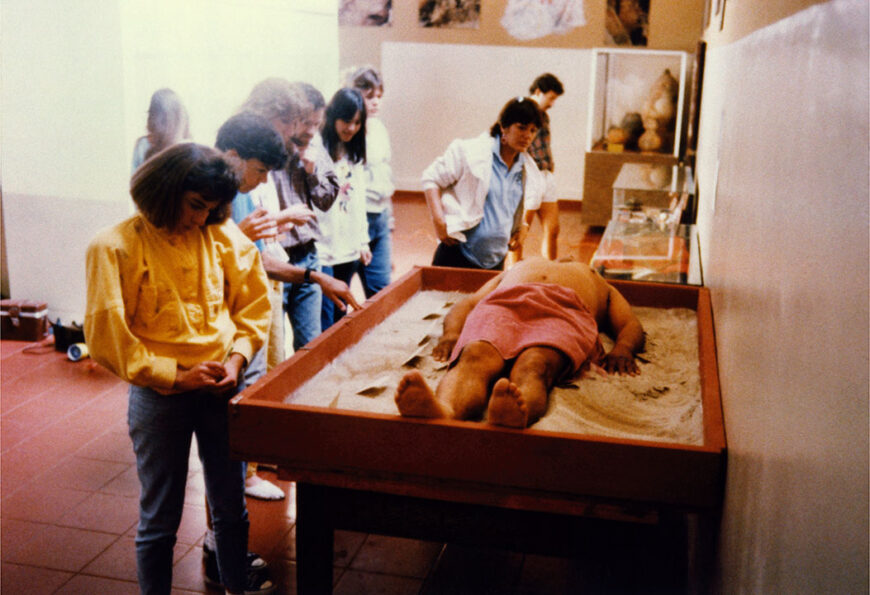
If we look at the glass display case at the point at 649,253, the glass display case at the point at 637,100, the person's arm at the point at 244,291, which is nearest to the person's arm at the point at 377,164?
the glass display case at the point at 649,253

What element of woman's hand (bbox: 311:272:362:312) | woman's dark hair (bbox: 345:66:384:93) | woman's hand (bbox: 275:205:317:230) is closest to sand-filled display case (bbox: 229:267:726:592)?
woman's hand (bbox: 311:272:362:312)

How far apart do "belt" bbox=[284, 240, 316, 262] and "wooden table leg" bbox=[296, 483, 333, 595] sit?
4.83 feet

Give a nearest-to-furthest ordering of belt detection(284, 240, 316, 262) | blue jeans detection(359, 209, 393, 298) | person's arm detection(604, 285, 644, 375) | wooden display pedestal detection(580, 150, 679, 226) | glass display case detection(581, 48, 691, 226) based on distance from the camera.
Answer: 1. person's arm detection(604, 285, 644, 375)
2. belt detection(284, 240, 316, 262)
3. blue jeans detection(359, 209, 393, 298)
4. wooden display pedestal detection(580, 150, 679, 226)
5. glass display case detection(581, 48, 691, 226)

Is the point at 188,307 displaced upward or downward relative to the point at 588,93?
downward

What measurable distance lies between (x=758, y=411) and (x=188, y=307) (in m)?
1.46

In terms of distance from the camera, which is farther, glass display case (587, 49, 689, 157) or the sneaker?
glass display case (587, 49, 689, 157)

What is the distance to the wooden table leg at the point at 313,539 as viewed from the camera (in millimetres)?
2020

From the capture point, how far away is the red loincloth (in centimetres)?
244

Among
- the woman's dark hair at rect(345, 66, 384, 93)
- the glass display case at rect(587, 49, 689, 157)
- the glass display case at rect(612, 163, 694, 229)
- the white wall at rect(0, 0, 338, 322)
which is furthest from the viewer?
the glass display case at rect(587, 49, 689, 157)

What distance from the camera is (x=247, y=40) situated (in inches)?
213

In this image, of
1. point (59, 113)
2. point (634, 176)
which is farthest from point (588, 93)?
point (59, 113)

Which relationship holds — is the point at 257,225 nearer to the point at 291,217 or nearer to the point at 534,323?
the point at 291,217

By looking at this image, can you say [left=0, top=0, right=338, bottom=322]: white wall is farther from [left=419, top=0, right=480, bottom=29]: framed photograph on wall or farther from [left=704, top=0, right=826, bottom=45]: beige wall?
[left=419, top=0, right=480, bottom=29]: framed photograph on wall

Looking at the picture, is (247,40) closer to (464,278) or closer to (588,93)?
(464,278)
